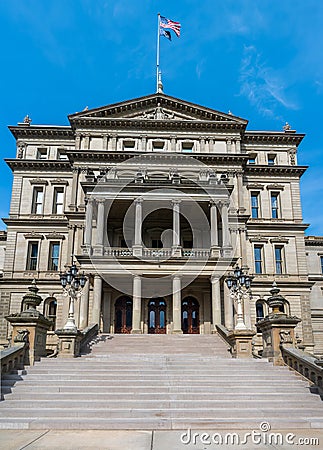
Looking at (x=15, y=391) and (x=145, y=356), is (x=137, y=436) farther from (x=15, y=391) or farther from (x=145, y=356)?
(x=145, y=356)

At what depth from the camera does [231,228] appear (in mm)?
33188

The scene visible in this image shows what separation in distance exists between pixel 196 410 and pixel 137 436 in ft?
7.37

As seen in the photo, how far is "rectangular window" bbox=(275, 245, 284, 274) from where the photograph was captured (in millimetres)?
35281

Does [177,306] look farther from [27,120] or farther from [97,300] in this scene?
[27,120]

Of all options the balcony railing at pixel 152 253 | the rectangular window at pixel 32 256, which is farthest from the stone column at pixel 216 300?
the rectangular window at pixel 32 256

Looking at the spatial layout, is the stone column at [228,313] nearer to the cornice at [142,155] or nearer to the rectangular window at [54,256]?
the cornice at [142,155]

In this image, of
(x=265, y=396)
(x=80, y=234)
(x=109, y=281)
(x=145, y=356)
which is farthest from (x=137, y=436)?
(x=80, y=234)

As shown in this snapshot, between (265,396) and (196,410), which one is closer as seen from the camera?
(196,410)

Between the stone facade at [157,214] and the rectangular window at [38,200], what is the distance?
97mm

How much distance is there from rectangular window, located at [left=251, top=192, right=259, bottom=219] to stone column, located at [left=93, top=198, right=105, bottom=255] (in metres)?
15.0

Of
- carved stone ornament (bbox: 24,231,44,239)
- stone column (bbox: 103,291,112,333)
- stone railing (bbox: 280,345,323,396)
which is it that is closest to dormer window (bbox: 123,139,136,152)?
carved stone ornament (bbox: 24,231,44,239)

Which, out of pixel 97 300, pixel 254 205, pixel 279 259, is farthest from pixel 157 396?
pixel 254 205

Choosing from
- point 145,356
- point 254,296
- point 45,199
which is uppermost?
point 45,199

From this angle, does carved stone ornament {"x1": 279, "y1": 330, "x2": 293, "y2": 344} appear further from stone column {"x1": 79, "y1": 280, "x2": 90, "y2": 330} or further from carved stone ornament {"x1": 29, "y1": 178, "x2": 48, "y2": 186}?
carved stone ornament {"x1": 29, "y1": 178, "x2": 48, "y2": 186}
